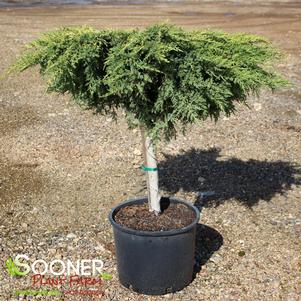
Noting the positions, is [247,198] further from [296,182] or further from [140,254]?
[140,254]

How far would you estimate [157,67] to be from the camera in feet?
13.2

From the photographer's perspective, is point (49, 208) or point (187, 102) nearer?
point (187, 102)

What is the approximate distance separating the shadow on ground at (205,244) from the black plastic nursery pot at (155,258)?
499 mm

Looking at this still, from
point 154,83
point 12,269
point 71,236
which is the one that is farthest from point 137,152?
point 154,83

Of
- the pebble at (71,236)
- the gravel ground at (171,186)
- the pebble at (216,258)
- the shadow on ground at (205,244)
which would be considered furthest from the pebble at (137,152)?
the pebble at (216,258)

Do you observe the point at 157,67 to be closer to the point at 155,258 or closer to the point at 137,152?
the point at 155,258

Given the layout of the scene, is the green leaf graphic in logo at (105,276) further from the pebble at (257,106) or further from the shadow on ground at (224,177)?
the pebble at (257,106)

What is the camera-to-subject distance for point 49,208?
646 centimetres

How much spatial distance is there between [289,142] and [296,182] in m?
1.43

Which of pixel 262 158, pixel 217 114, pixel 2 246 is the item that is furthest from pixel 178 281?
pixel 262 158

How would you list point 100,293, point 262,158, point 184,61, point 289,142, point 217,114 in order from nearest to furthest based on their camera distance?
point 184,61 → point 217,114 → point 100,293 → point 262,158 → point 289,142

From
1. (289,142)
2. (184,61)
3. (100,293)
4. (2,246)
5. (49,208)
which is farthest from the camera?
(289,142)

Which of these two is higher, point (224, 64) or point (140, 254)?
point (224, 64)

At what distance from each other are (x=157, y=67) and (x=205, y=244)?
7.87 ft
